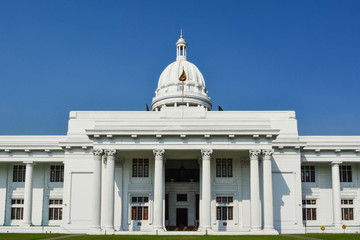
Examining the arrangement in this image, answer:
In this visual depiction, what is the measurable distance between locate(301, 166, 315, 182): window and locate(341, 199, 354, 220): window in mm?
4698

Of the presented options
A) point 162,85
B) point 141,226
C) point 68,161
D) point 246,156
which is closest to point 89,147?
point 68,161

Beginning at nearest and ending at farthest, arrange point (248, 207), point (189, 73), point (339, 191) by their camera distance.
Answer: point (248, 207) < point (339, 191) < point (189, 73)

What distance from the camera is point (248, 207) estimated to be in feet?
155

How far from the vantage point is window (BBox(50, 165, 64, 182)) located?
53469 mm

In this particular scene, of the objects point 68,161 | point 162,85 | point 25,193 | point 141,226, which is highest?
point 162,85

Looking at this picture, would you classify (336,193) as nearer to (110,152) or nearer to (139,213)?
(139,213)

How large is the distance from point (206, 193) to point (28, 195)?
74.5 ft

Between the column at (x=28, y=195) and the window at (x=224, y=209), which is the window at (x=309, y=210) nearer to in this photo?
the window at (x=224, y=209)

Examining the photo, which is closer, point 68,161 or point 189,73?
point 68,161

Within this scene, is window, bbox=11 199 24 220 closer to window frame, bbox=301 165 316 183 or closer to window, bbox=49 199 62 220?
window, bbox=49 199 62 220

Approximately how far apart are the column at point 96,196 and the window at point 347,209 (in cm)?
2915

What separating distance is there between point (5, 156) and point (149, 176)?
18.2m

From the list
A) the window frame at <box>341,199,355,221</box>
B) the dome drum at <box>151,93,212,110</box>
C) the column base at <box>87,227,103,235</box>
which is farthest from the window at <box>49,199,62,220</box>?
the window frame at <box>341,199,355,221</box>

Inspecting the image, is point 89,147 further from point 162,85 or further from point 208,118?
point 162,85
